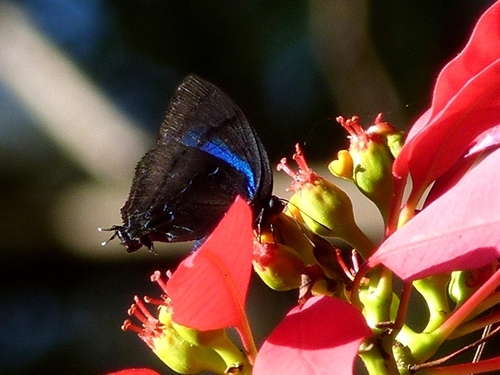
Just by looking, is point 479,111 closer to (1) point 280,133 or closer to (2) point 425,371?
(2) point 425,371

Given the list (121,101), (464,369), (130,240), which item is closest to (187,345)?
(130,240)

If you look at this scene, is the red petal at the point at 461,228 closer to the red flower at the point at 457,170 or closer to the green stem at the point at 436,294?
the red flower at the point at 457,170

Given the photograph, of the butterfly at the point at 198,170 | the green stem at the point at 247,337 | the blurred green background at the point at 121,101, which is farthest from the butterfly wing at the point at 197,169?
the blurred green background at the point at 121,101

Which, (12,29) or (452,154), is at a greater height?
(12,29)

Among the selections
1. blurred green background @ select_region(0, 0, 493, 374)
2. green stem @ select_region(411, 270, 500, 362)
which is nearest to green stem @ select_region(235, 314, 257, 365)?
green stem @ select_region(411, 270, 500, 362)

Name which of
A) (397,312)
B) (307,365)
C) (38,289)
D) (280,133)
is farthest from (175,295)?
(38,289)

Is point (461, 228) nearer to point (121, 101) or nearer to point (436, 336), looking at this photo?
point (436, 336)
